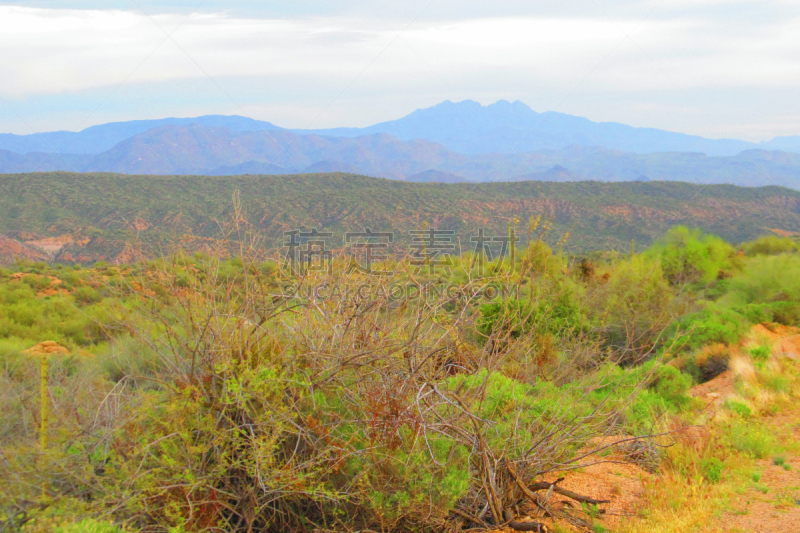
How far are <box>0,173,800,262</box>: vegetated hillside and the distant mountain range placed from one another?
Answer: 41737mm

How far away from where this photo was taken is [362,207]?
3666 centimetres

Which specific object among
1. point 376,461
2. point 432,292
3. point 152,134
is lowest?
point 376,461

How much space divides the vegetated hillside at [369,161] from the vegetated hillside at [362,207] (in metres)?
45.7

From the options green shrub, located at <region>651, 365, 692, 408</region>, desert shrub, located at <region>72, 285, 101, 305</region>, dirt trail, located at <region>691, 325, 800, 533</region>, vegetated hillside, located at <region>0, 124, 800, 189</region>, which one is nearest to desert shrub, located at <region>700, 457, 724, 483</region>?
dirt trail, located at <region>691, 325, 800, 533</region>

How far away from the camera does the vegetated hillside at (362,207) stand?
101ft

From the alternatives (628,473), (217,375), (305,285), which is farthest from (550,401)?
(217,375)

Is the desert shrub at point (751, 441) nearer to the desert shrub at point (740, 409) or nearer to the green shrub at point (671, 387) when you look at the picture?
the desert shrub at point (740, 409)

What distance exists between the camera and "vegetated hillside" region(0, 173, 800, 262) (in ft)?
101

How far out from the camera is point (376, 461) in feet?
11.6

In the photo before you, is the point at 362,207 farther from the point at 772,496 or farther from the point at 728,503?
the point at 728,503

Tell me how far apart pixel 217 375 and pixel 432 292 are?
6.34ft

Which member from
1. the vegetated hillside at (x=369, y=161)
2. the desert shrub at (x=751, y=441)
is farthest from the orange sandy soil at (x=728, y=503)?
the vegetated hillside at (x=369, y=161)

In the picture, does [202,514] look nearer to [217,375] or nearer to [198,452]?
[198,452]

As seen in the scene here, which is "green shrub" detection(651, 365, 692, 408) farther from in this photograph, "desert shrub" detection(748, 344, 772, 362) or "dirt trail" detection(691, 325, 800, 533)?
"desert shrub" detection(748, 344, 772, 362)
